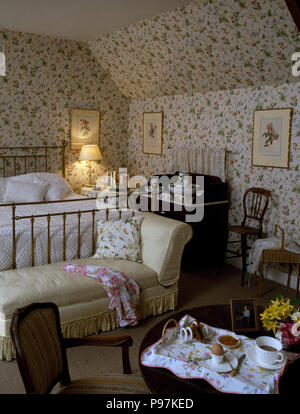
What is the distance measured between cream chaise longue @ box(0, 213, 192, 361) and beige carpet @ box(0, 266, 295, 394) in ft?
0.43

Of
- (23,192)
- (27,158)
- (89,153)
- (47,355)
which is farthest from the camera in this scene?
(89,153)

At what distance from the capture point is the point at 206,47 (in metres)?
4.69

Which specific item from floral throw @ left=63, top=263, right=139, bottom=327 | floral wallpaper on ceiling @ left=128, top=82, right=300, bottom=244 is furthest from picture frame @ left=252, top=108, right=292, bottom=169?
floral throw @ left=63, top=263, right=139, bottom=327

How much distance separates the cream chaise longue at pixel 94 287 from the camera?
2908 mm

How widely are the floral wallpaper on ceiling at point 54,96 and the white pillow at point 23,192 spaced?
851 mm

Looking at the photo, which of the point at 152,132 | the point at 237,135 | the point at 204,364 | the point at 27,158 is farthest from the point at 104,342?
the point at 152,132

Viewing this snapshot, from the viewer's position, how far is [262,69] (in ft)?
14.5

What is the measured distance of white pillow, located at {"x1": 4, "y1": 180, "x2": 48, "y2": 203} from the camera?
520 cm

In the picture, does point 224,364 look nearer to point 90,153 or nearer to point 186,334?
point 186,334

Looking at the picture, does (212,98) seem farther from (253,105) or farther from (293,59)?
(293,59)

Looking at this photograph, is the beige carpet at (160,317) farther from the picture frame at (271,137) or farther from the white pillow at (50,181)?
the white pillow at (50,181)

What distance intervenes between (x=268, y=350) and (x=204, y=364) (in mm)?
306

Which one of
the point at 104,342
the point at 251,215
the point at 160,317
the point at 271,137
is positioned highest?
the point at 271,137

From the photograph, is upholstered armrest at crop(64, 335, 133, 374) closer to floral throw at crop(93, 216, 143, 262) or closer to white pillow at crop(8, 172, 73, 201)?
floral throw at crop(93, 216, 143, 262)
